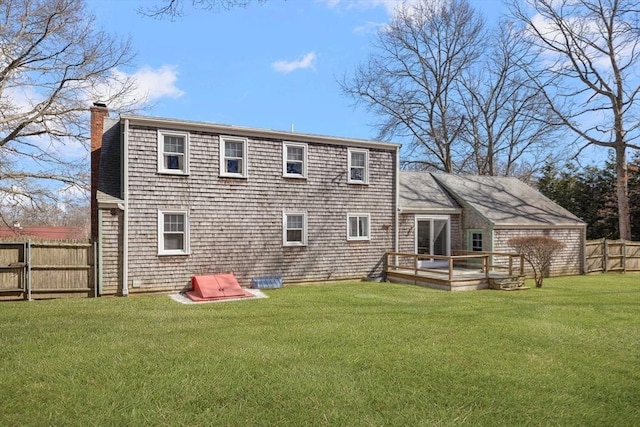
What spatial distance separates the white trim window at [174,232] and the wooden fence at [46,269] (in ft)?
6.29

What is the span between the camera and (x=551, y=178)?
28.7 m

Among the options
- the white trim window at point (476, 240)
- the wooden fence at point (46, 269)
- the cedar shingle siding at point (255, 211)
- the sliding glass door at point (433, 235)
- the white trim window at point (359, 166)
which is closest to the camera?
the wooden fence at point (46, 269)

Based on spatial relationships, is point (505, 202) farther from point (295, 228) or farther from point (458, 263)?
point (295, 228)

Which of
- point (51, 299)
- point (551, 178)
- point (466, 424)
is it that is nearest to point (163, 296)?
point (51, 299)

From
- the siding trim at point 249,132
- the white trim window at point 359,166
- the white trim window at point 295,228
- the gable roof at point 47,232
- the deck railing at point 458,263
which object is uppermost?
the siding trim at point 249,132

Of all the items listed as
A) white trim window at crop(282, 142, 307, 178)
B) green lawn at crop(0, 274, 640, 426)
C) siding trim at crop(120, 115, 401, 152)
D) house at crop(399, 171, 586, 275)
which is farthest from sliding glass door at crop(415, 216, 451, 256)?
green lawn at crop(0, 274, 640, 426)

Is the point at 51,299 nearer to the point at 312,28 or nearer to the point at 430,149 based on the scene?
the point at 312,28

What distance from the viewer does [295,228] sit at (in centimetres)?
1480

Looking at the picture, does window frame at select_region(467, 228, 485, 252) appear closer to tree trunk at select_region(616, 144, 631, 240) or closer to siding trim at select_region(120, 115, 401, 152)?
siding trim at select_region(120, 115, 401, 152)

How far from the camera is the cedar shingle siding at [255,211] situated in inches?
491

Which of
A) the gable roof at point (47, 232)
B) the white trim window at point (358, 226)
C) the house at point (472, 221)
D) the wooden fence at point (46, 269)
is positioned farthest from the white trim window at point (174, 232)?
the gable roof at point (47, 232)

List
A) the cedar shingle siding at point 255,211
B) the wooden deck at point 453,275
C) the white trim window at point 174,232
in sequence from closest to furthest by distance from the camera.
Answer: the cedar shingle siding at point 255,211, the white trim window at point 174,232, the wooden deck at point 453,275

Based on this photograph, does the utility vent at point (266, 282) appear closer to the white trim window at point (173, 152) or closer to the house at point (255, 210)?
the house at point (255, 210)

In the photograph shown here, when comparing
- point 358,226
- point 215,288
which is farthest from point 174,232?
A: point 358,226
